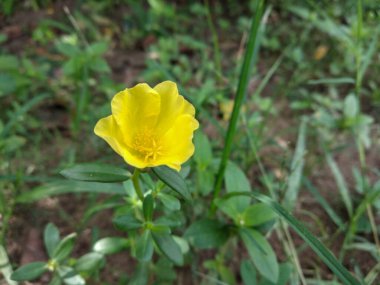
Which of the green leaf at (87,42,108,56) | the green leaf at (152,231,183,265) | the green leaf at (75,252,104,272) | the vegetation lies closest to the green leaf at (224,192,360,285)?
the vegetation

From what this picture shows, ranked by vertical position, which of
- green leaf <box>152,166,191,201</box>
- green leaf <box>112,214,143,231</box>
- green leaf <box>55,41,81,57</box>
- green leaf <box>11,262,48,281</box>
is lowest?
green leaf <box>11,262,48,281</box>

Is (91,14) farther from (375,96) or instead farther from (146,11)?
(375,96)

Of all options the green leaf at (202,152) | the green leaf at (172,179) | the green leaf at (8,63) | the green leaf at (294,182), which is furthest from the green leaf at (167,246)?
the green leaf at (8,63)

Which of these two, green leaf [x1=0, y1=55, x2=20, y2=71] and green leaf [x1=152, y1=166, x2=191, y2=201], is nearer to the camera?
green leaf [x1=152, y1=166, x2=191, y2=201]

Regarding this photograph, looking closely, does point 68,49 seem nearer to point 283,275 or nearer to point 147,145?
point 147,145

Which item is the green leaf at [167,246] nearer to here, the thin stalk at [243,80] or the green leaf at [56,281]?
the thin stalk at [243,80]

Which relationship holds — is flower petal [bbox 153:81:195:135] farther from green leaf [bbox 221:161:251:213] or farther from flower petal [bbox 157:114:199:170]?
green leaf [bbox 221:161:251:213]
